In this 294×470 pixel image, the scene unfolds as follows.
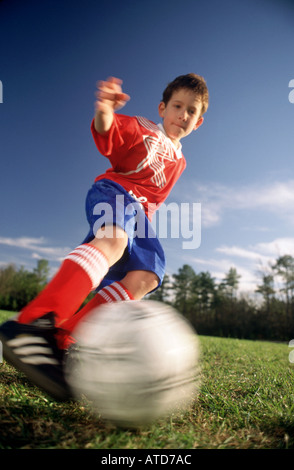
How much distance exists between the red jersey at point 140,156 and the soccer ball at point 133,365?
3.90 feet

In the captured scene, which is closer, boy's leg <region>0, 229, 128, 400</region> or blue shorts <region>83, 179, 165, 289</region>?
boy's leg <region>0, 229, 128, 400</region>

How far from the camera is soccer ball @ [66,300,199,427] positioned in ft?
3.66

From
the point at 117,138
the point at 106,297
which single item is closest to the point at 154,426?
the point at 106,297

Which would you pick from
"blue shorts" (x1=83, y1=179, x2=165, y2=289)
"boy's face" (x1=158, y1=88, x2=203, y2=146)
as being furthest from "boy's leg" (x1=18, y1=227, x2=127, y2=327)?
"boy's face" (x1=158, y1=88, x2=203, y2=146)

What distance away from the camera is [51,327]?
155cm

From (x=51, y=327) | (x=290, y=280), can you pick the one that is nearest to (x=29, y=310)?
Result: (x=51, y=327)

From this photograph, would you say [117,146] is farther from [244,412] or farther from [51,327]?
[244,412]

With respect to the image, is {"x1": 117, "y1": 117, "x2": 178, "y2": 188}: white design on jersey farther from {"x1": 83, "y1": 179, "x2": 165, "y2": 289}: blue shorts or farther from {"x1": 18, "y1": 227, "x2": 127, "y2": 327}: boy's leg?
{"x1": 18, "y1": 227, "x2": 127, "y2": 327}: boy's leg

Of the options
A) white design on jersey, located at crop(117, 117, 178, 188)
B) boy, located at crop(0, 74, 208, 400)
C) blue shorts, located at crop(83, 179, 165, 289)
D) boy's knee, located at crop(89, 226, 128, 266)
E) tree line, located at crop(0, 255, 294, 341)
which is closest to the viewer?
boy, located at crop(0, 74, 208, 400)

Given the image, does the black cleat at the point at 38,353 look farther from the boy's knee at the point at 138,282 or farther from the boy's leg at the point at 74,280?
the boy's knee at the point at 138,282

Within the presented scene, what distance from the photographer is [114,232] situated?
6.07 ft

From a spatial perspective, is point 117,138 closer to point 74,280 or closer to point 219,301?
point 74,280

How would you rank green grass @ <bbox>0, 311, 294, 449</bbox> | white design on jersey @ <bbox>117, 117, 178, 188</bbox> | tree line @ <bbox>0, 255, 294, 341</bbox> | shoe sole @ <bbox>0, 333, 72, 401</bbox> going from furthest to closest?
1. tree line @ <bbox>0, 255, 294, 341</bbox>
2. white design on jersey @ <bbox>117, 117, 178, 188</bbox>
3. shoe sole @ <bbox>0, 333, 72, 401</bbox>
4. green grass @ <bbox>0, 311, 294, 449</bbox>

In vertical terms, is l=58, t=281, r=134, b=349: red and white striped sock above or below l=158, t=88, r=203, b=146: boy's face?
below
